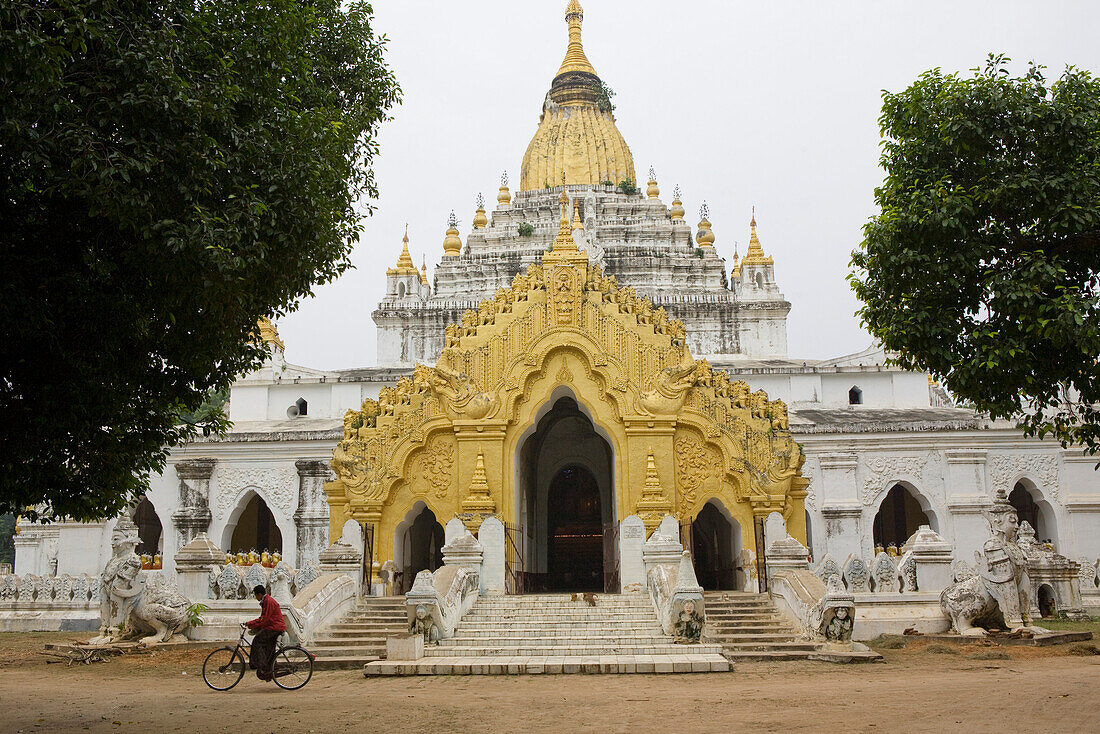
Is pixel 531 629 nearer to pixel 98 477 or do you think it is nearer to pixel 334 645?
pixel 334 645

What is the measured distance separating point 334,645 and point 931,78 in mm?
Result: 11430

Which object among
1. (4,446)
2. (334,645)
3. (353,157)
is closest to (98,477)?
(4,446)

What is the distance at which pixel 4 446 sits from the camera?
8.26 metres

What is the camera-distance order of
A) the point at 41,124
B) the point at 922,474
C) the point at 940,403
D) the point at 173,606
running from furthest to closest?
1. the point at 940,403
2. the point at 922,474
3. the point at 173,606
4. the point at 41,124

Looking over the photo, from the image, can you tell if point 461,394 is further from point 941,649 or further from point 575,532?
point 941,649

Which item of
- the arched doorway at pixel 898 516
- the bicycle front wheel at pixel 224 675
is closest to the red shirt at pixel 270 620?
the bicycle front wheel at pixel 224 675

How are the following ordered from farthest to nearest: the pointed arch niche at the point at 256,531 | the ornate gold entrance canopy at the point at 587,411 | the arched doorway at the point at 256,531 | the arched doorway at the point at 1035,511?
the arched doorway at the point at 256,531, the pointed arch niche at the point at 256,531, the arched doorway at the point at 1035,511, the ornate gold entrance canopy at the point at 587,411

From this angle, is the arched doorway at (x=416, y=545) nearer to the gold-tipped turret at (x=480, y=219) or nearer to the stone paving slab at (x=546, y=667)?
the stone paving slab at (x=546, y=667)

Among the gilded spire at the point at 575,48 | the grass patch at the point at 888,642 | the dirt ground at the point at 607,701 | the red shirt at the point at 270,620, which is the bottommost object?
the grass patch at the point at 888,642

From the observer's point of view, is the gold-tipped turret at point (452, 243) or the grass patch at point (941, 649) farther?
the gold-tipped turret at point (452, 243)

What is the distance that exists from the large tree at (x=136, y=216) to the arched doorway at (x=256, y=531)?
24.2 metres

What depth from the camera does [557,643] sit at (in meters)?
14.0

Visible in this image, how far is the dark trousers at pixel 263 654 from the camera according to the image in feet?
37.8

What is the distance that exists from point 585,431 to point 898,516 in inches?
608
